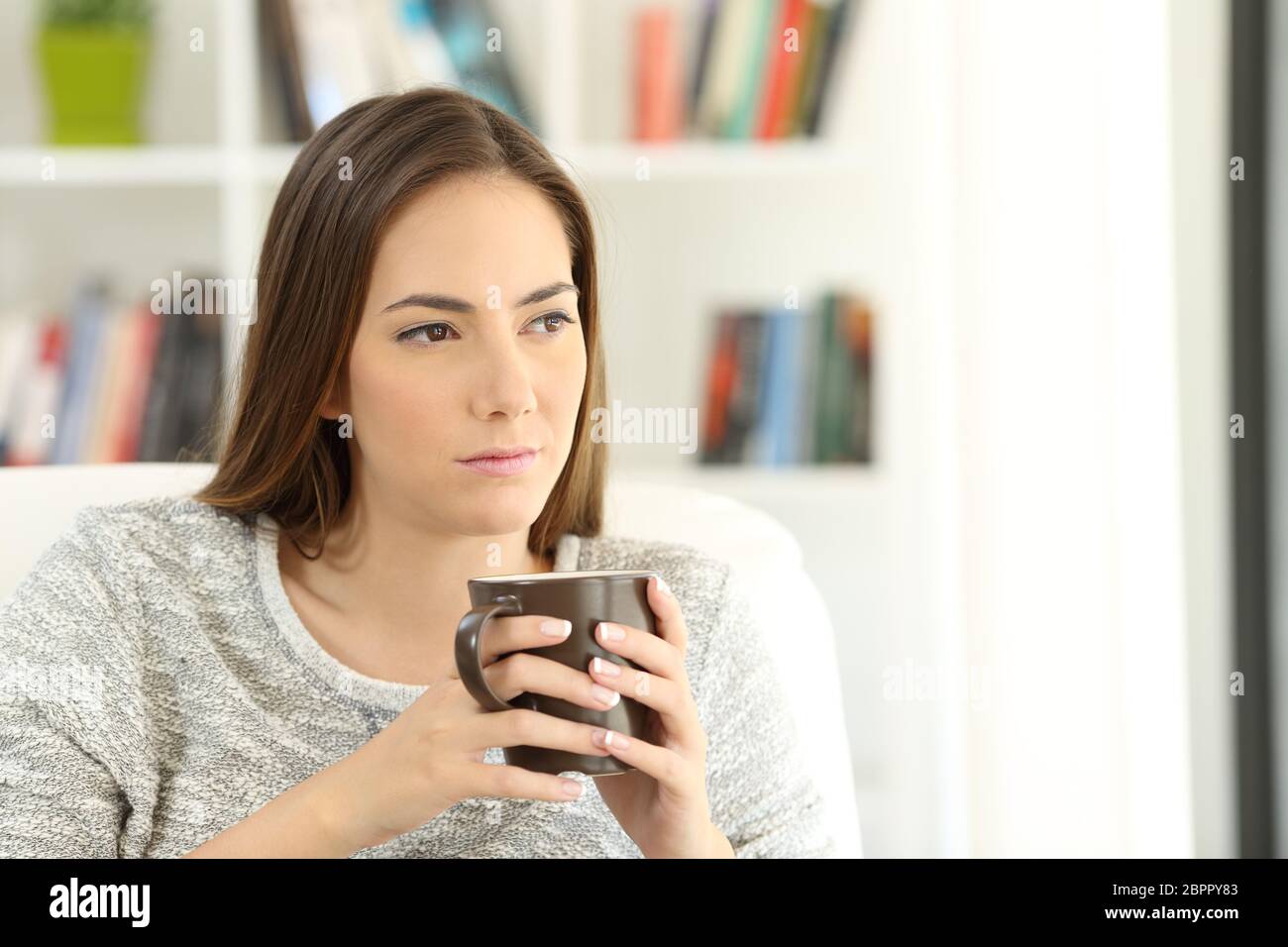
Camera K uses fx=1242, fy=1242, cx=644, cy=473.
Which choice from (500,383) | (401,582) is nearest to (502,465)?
(500,383)

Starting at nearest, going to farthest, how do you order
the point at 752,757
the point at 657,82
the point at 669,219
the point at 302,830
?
the point at 302,830 < the point at 752,757 < the point at 657,82 < the point at 669,219

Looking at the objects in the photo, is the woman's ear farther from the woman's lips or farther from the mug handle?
the mug handle

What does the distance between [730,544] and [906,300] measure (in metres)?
0.87

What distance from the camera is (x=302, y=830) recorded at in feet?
2.28

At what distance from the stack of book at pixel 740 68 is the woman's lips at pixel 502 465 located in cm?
120

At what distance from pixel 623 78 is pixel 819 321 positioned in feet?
1.75

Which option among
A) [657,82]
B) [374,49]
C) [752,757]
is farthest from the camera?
[657,82]

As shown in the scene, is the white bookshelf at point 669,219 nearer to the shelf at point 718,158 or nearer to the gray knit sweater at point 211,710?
A: the shelf at point 718,158

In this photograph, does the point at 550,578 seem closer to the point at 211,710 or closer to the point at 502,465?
the point at 502,465

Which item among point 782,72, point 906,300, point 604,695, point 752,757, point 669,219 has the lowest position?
point 752,757

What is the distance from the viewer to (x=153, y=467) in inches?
46.6

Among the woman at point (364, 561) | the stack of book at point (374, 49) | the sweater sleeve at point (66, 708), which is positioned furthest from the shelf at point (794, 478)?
the sweater sleeve at point (66, 708)

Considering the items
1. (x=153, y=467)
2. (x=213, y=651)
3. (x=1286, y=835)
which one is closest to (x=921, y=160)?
(x=1286, y=835)
